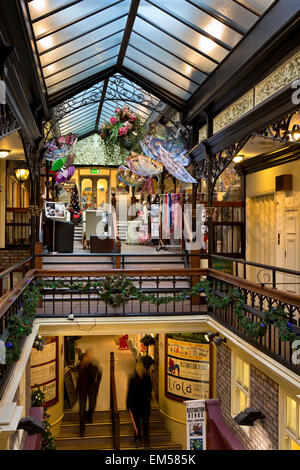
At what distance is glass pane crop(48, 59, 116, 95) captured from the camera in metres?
10.2

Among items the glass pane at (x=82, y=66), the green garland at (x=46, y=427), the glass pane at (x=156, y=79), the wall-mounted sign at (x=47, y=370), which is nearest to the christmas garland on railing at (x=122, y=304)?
the green garland at (x=46, y=427)

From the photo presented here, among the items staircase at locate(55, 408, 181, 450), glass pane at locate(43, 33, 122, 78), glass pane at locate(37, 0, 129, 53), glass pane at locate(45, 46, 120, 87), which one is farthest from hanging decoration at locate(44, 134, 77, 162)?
staircase at locate(55, 408, 181, 450)

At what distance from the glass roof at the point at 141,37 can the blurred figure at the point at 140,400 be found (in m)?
6.64

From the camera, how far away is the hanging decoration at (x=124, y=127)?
1114cm

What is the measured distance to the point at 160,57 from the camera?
938 cm

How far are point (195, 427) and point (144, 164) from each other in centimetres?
608

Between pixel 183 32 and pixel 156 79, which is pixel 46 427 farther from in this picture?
pixel 156 79

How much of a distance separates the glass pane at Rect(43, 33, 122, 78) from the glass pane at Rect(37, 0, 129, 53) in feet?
2.83

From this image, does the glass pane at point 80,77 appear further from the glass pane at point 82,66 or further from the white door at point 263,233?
the white door at point 263,233

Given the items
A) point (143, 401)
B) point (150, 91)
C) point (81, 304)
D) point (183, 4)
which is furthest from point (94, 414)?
point (183, 4)

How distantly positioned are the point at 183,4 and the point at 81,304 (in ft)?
19.2

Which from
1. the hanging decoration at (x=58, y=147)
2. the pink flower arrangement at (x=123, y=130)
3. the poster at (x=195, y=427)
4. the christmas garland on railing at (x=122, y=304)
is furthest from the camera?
the pink flower arrangement at (x=123, y=130)

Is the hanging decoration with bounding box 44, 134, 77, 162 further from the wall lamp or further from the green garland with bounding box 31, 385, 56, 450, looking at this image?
the wall lamp
